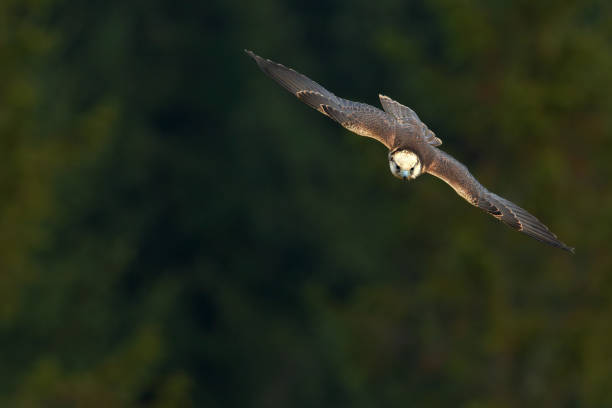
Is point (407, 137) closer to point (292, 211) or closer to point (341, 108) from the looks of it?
point (341, 108)

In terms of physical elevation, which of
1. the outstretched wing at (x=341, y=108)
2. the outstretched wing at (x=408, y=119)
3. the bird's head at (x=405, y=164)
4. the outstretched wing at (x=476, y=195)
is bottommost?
the bird's head at (x=405, y=164)

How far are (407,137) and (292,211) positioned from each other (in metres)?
21.2

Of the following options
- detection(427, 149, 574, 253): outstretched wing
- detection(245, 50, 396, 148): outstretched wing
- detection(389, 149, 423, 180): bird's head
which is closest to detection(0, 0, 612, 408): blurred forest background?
detection(427, 149, 574, 253): outstretched wing

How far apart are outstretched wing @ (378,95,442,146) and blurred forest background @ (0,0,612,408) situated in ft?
23.8

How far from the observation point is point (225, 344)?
34719 mm

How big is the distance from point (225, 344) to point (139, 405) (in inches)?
385

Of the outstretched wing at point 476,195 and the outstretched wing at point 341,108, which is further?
the outstretched wing at point 476,195

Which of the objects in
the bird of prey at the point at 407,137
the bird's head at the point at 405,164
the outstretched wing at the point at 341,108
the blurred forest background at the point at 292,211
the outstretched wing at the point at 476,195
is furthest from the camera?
the blurred forest background at the point at 292,211

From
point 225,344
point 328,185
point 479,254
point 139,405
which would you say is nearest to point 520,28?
point 479,254

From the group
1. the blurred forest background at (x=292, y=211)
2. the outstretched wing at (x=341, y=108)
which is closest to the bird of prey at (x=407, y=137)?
the outstretched wing at (x=341, y=108)

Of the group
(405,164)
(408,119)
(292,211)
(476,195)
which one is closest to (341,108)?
(408,119)

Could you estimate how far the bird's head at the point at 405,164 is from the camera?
43.6 feet

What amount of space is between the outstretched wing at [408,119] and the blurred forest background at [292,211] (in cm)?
727

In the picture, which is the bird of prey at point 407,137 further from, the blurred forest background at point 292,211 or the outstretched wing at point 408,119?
the blurred forest background at point 292,211
